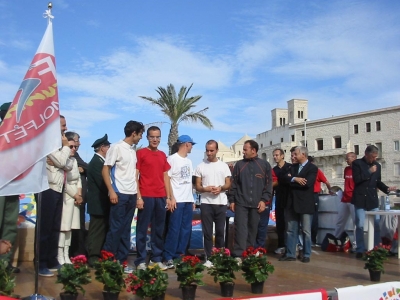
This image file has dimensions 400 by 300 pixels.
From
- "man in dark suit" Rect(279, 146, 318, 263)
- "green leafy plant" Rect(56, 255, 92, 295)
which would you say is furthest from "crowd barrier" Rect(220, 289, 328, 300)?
"man in dark suit" Rect(279, 146, 318, 263)

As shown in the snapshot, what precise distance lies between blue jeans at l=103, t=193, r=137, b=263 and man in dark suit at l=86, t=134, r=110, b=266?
510 mm

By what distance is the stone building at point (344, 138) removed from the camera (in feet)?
222

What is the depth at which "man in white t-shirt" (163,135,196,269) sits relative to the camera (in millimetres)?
6825

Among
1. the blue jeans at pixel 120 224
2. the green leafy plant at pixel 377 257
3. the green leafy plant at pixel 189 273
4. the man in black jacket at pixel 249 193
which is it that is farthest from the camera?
the man in black jacket at pixel 249 193

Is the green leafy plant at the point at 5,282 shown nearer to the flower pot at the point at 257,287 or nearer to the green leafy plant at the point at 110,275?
the green leafy plant at the point at 110,275

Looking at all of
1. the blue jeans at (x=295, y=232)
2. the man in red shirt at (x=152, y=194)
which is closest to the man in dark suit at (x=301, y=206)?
the blue jeans at (x=295, y=232)

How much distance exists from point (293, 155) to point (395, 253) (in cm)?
272

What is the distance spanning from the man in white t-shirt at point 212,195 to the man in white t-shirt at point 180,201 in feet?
0.67

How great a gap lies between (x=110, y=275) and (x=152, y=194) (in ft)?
6.67

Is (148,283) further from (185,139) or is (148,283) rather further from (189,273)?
(185,139)

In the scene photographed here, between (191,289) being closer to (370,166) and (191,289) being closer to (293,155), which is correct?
(293,155)

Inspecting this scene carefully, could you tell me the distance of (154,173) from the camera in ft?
21.5

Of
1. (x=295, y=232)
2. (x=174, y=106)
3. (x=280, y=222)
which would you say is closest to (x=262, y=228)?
(x=295, y=232)

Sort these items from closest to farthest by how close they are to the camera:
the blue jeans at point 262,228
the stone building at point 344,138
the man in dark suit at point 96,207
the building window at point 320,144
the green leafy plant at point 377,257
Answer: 1. the green leafy plant at point 377,257
2. the man in dark suit at point 96,207
3. the blue jeans at point 262,228
4. the stone building at point 344,138
5. the building window at point 320,144
